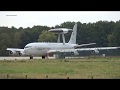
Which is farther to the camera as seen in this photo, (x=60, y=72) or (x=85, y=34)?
(x=85, y=34)

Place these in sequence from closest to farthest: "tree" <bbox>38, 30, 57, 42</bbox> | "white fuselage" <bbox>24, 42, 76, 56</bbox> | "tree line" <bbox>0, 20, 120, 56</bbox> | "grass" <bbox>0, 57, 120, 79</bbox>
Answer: "grass" <bbox>0, 57, 120, 79</bbox>
"white fuselage" <bbox>24, 42, 76, 56</bbox>
"tree line" <bbox>0, 20, 120, 56</bbox>
"tree" <bbox>38, 30, 57, 42</bbox>

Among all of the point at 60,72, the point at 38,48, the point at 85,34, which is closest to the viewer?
the point at 60,72

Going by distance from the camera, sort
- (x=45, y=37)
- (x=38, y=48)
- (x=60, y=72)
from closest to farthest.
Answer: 1. (x=60, y=72)
2. (x=38, y=48)
3. (x=45, y=37)

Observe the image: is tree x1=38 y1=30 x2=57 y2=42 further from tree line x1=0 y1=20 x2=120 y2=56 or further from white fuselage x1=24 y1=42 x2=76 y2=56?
white fuselage x1=24 y1=42 x2=76 y2=56

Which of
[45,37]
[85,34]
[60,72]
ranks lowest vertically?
[60,72]

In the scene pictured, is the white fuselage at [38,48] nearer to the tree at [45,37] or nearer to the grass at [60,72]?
the tree at [45,37]

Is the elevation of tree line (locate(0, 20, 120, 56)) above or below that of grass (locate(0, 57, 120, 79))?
above

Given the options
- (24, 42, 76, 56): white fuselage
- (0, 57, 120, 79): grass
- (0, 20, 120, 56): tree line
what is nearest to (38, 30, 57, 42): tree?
(0, 20, 120, 56): tree line

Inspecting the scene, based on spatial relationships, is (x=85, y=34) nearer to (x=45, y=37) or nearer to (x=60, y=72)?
(x=45, y=37)

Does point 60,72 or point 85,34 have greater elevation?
point 85,34

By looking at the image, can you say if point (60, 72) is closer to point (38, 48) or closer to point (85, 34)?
point (38, 48)

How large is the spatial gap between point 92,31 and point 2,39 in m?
24.8

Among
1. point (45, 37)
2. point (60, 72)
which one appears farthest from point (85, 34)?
point (60, 72)

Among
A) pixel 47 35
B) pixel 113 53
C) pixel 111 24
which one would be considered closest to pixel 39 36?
pixel 47 35
